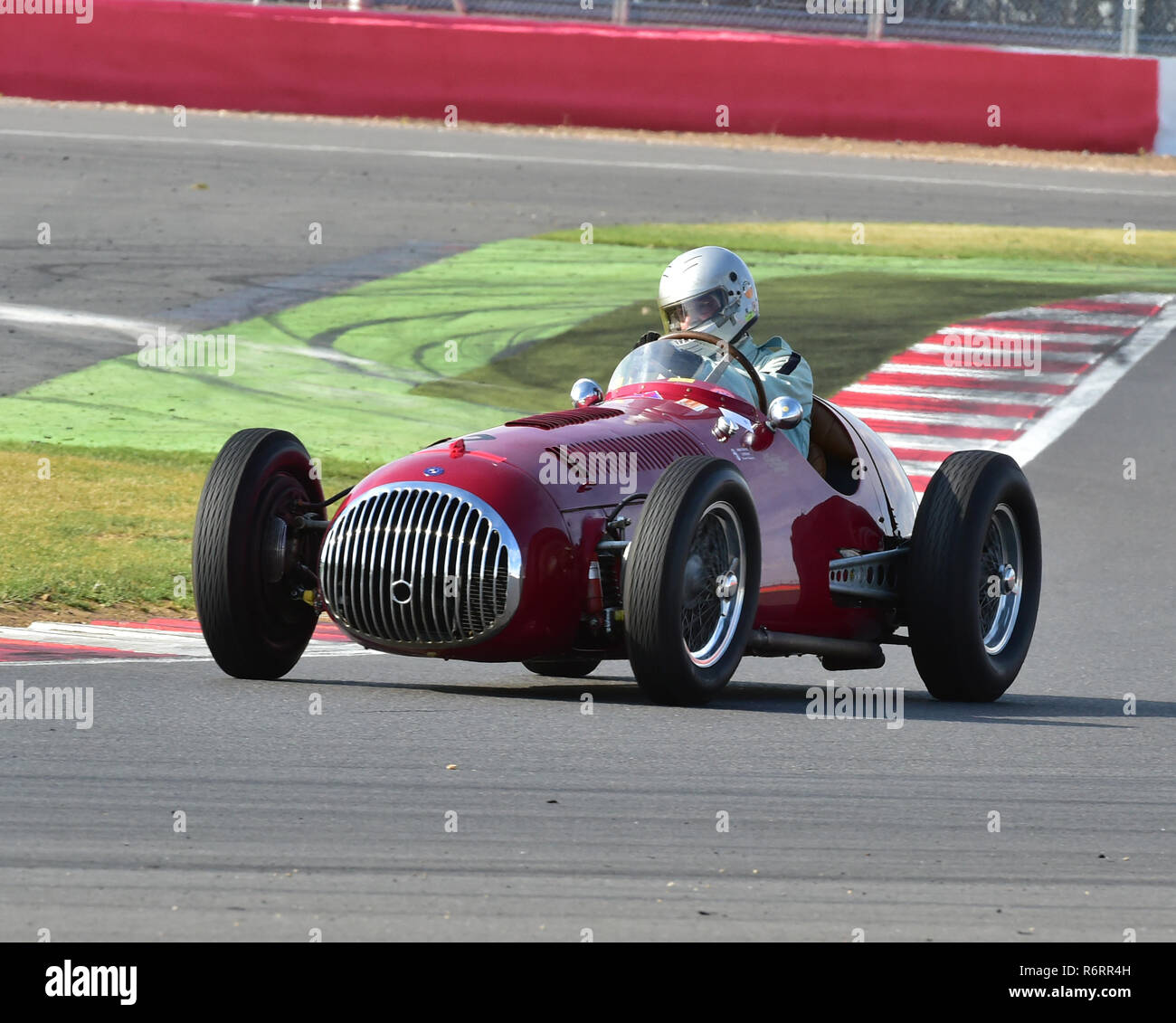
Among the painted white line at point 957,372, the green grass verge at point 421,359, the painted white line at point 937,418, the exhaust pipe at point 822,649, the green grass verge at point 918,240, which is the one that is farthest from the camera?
the green grass verge at point 918,240

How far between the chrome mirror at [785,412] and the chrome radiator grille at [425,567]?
136 centimetres

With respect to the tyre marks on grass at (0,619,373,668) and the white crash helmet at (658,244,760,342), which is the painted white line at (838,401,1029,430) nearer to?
the tyre marks on grass at (0,619,373,668)

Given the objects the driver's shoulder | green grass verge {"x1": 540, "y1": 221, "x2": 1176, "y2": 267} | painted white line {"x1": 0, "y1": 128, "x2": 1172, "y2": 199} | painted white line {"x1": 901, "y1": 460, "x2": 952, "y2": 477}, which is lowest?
the driver's shoulder

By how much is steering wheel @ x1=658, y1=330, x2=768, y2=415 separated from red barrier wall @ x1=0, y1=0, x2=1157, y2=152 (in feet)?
56.6

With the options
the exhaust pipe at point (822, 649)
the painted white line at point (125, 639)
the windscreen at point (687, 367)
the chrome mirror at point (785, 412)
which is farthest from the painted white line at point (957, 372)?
the chrome mirror at point (785, 412)

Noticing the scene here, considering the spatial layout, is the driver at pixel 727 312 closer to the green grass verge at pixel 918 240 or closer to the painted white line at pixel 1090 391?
the painted white line at pixel 1090 391

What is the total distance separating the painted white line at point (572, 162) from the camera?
24.0m

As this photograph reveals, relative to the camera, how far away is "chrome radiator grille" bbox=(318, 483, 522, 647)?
687 centimetres

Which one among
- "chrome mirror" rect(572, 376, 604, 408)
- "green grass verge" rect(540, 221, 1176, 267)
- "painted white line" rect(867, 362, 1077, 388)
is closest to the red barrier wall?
"green grass verge" rect(540, 221, 1176, 267)

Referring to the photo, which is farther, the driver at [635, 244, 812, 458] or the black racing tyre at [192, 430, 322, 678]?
the driver at [635, 244, 812, 458]

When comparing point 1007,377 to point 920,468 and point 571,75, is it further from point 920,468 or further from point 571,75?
point 571,75

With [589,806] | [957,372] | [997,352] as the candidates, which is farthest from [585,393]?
[997,352]

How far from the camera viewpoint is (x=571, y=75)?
25828 millimetres
